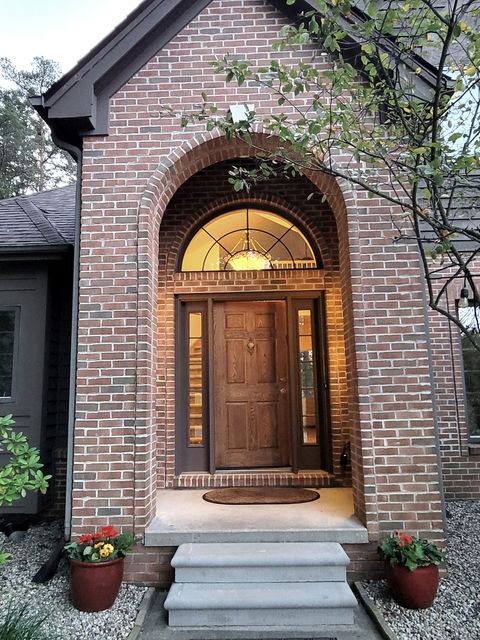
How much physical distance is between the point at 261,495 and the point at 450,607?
1.82 metres

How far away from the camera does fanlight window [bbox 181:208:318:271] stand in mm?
5043

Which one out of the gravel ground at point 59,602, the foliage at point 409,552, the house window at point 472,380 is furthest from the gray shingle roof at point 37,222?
the house window at point 472,380

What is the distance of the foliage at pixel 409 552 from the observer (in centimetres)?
292

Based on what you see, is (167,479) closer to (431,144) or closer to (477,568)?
(477,568)

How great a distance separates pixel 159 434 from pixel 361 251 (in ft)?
9.48

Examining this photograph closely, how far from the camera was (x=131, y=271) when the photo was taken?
3.65 meters

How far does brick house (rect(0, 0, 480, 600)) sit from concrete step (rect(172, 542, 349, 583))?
0.25 m

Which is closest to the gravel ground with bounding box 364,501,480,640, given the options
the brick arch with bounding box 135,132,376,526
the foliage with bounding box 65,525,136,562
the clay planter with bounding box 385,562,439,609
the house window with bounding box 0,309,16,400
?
the clay planter with bounding box 385,562,439,609

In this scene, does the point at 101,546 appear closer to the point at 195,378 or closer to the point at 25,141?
the point at 195,378

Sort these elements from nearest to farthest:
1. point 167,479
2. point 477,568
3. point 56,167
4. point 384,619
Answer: point 384,619, point 477,568, point 167,479, point 56,167

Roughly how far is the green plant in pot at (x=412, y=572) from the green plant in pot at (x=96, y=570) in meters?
1.93

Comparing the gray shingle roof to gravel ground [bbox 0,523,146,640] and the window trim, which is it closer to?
the window trim

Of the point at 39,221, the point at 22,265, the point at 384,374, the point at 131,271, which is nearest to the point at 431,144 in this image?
the point at 384,374

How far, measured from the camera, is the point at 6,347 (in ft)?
15.7
